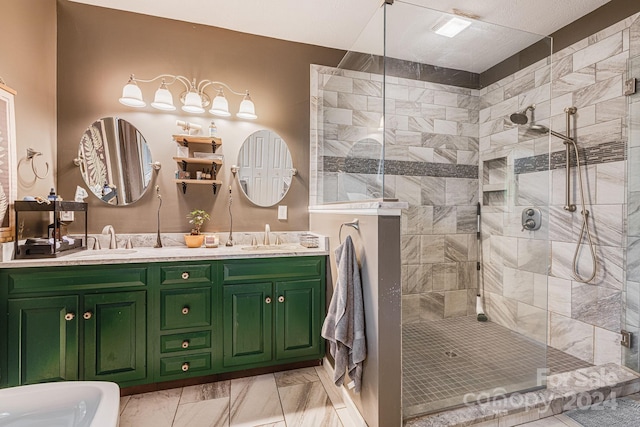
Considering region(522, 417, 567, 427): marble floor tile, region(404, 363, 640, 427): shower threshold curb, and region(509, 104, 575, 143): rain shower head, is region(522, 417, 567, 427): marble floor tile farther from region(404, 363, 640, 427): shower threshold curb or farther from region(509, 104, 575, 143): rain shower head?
region(509, 104, 575, 143): rain shower head

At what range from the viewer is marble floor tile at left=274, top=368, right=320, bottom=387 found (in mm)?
2186

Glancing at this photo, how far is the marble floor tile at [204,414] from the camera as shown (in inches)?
69.0

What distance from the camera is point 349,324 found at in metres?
1.71

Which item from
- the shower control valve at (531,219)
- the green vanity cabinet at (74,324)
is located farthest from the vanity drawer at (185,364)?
the shower control valve at (531,219)

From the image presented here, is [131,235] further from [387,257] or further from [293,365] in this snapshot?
[387,257]

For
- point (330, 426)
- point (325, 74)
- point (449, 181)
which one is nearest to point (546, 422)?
point (330, 426)

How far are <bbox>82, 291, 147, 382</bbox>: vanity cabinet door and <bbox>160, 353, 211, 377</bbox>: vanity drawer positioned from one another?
12cm

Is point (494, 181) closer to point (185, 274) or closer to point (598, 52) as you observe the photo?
point (598, 52)

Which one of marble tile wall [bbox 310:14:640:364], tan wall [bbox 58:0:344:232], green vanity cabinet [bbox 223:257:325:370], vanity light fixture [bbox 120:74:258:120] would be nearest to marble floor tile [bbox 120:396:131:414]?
green vanity cabinet [bbox 223:257:325:370]

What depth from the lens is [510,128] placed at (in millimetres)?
2523

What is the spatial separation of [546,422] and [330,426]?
1.22 m

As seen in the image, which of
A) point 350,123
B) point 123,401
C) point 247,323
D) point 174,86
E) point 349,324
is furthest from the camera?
point 350,123

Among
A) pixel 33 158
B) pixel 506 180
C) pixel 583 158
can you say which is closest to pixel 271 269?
pixel 33 158

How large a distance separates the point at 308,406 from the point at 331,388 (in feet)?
0.79
